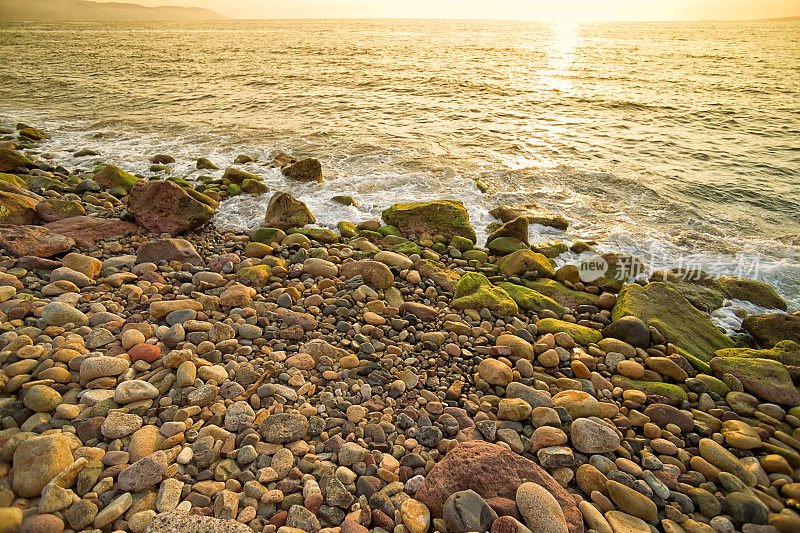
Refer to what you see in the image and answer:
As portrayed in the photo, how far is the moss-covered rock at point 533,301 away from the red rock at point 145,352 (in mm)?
4292

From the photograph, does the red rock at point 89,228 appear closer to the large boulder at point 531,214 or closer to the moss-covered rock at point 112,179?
the moss-covered rock at point 112,179

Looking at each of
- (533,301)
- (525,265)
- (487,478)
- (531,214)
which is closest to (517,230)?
(525,265)

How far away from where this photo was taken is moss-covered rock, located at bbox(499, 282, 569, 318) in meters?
5.27

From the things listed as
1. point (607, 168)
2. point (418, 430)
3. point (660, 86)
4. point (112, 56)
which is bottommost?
point (418, 430)

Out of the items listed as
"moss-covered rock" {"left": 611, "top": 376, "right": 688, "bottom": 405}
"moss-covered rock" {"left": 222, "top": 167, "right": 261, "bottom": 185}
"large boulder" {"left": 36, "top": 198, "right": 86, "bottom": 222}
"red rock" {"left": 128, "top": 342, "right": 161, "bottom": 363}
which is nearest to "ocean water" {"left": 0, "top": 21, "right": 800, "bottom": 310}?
"moss-covered rock" {"left": 222, "top": 167, "right": 261, "bottom": 185}

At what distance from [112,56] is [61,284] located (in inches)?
1611

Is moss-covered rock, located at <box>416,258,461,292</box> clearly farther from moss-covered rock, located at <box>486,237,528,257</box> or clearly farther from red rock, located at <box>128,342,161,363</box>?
red rock, located at <box>128,342,161,363</box>

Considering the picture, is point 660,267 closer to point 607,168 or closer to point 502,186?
point 502,186

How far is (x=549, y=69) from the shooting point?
28.4 m

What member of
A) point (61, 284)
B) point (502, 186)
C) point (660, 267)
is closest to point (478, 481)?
point (61, 284)

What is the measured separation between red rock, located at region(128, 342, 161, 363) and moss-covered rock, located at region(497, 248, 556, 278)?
188 inches

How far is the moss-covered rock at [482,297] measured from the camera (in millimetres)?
5031

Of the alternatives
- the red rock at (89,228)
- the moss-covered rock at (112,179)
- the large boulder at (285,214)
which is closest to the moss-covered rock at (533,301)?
the large boulder at (285,214)

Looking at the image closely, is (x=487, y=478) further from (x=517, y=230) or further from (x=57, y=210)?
(x=57, y=210)
